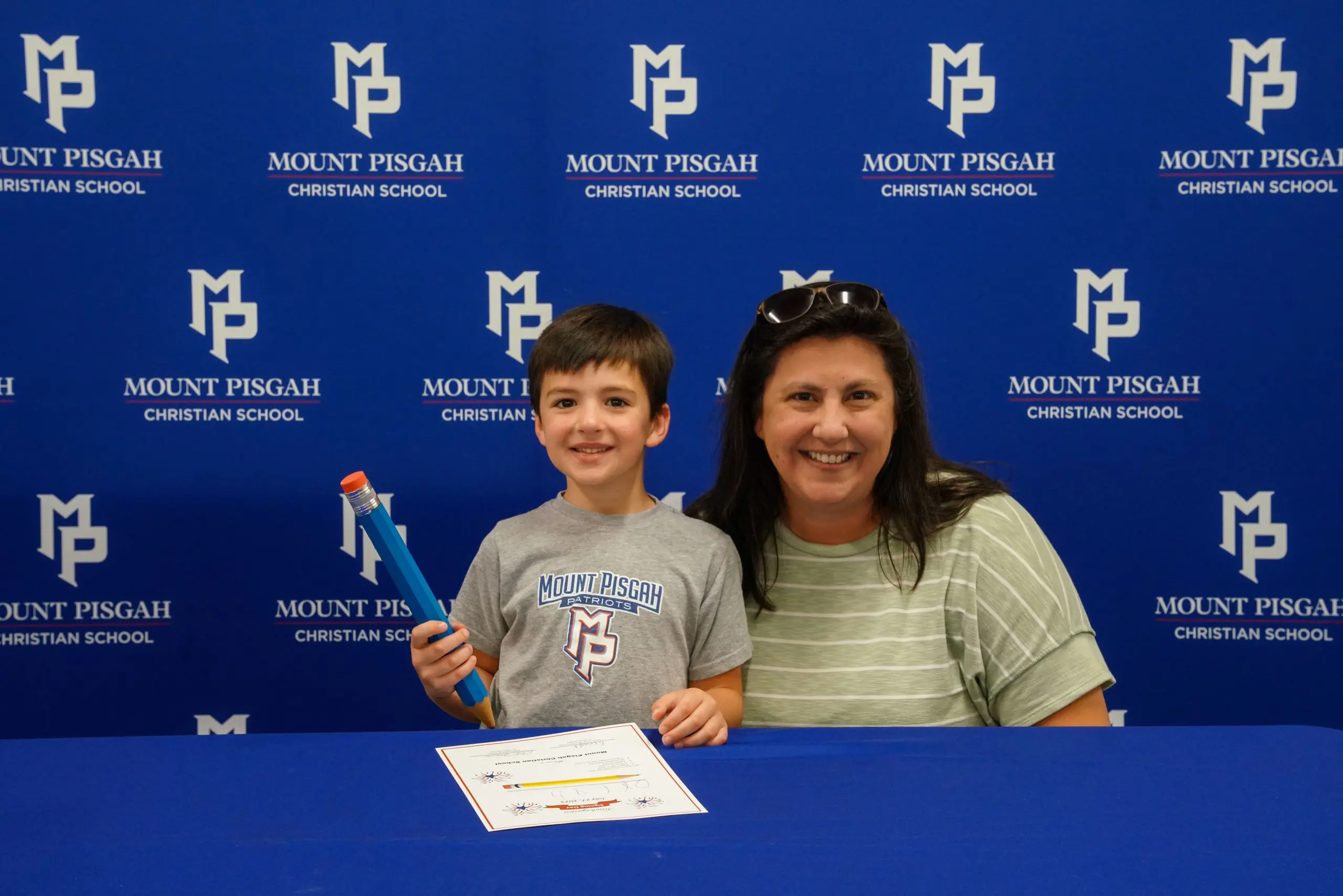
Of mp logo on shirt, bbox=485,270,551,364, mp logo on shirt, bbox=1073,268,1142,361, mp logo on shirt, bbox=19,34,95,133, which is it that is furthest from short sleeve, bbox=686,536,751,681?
mp logo on shirt, bbox=19,34,95,133

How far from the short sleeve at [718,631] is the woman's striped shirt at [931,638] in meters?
0.09

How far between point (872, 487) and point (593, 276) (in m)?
1.14

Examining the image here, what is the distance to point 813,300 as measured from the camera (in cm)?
165

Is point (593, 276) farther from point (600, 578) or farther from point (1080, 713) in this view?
point (1080, 713)

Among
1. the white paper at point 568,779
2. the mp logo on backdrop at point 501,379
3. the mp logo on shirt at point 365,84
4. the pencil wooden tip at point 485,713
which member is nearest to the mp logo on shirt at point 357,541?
the mp logo on backdrop at point 501,379

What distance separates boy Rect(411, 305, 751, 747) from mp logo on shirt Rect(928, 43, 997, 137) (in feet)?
4.29

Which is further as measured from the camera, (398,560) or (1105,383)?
(1105,383)

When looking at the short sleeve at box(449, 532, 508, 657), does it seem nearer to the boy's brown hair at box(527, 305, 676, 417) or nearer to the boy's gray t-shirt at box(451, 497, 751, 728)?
the boy's gray t-shirt at box(451, 497, 751, 728)

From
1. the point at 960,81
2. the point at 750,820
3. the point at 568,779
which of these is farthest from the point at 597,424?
the point at 960,81

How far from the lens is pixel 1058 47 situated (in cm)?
254

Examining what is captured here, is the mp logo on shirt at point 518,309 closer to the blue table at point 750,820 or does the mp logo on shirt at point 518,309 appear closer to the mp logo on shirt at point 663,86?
the mp logo on shirt at point 663,86

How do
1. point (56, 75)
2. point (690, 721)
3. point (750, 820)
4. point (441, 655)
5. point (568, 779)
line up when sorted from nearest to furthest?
point (750, 820) < point (568, 779) < point (690, 721) < point (441, 655) < point (56, 75)

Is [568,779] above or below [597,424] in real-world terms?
below

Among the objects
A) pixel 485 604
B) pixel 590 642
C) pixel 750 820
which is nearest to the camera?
pixel 750 820
